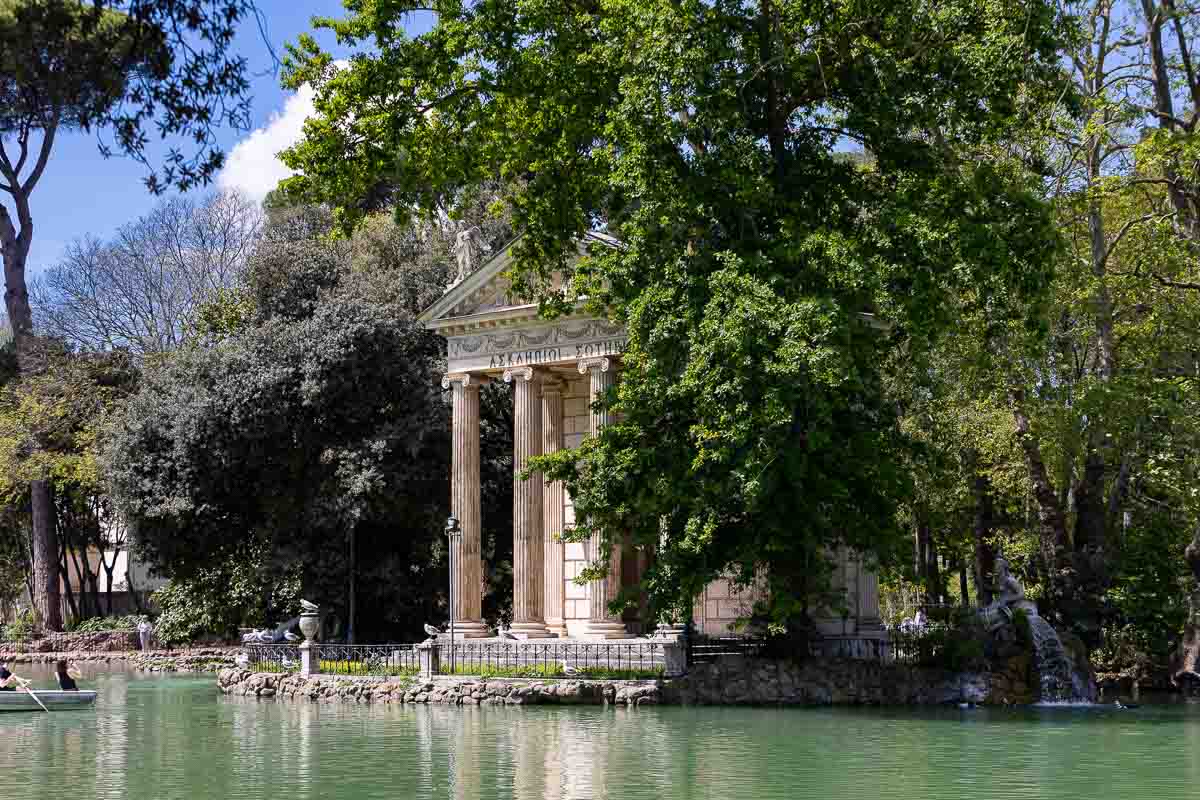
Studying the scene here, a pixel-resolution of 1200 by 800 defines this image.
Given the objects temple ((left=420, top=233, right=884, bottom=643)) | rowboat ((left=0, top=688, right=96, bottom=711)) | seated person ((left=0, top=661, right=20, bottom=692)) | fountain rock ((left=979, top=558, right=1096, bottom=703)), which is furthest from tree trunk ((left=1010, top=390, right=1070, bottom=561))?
seated person ((left=0, top=661, right=20, bottom=692))

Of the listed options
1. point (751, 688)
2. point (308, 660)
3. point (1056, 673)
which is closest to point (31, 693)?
point (308, 660)

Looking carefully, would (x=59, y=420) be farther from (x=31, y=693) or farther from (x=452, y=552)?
(x=31, y=693)

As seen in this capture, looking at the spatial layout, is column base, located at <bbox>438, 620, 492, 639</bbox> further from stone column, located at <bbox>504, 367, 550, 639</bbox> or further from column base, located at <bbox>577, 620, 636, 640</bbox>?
column base, located at <bbox>577, 620, 636, 640</bbox>

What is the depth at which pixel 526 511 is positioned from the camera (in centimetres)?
3591

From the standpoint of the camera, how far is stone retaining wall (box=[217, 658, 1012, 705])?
28.7 metres

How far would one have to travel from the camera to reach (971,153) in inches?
1270

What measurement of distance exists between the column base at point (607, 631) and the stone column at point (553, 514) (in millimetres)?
2755

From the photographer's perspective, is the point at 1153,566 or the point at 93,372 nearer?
the point at 1153,566

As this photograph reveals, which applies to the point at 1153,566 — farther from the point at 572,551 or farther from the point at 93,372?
the point at 93,372

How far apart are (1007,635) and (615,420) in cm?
1030

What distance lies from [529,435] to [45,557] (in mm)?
31221

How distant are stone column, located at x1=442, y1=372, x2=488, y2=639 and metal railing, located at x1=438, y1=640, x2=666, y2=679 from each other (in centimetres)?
288

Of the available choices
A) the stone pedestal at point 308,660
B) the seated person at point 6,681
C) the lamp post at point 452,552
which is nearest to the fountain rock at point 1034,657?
the lamp post at point 452,552

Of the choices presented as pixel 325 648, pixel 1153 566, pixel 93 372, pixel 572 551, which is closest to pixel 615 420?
pixel 572 551
